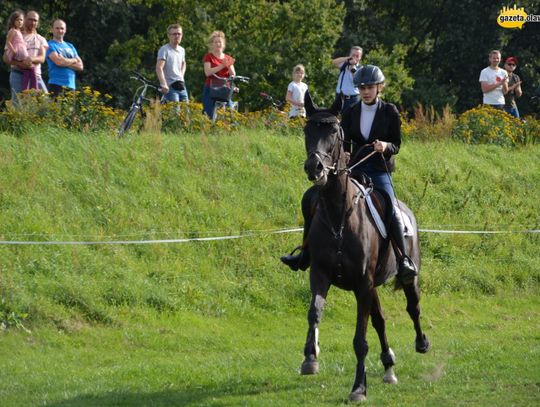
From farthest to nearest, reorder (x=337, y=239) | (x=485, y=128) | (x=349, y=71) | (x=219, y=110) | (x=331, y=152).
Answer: (x=485, y=128) → (x=219, y=110) → (x=349, y=71) → (x=337, y=239) → (x=331, y=152)

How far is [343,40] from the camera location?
4266cm

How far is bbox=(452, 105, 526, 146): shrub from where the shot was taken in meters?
27.5

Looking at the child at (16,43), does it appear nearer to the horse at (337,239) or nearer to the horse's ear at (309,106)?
the horse at (337,239)

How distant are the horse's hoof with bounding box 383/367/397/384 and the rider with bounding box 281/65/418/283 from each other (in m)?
1.12

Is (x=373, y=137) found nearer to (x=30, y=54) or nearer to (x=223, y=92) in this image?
(x=30, y=54)

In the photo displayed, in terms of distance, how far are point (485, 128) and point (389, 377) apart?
15.4 metres

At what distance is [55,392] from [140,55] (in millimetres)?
26770

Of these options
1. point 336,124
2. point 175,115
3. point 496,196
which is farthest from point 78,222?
point 496,196

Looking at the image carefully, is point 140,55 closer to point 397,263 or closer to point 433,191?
point 433,191

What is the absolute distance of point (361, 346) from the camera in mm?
12211

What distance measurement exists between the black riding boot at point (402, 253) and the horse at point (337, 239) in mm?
431

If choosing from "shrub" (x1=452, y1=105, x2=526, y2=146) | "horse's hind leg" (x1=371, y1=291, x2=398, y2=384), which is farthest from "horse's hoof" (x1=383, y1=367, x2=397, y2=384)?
"shrub" (x1=452, y1=105, x2=526, y2=146)

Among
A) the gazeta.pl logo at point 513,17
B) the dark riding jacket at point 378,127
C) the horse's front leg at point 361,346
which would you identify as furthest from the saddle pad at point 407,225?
the gazeta.pl logo at point 513,17

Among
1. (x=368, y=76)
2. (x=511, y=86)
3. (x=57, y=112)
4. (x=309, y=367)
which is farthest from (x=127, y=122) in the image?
(x=511, y=86)
